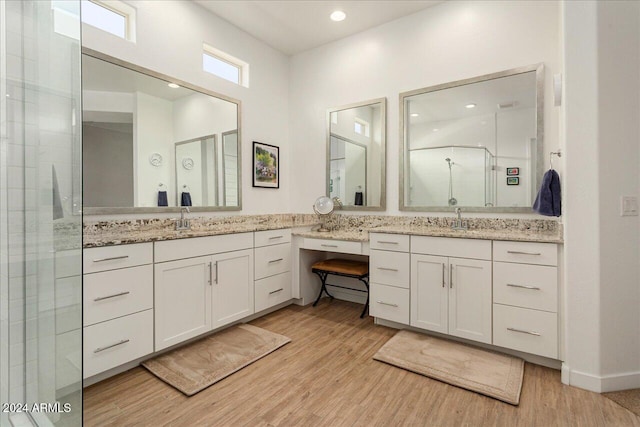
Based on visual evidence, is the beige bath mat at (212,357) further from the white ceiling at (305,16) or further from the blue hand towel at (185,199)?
the white ceiling at (305,16)

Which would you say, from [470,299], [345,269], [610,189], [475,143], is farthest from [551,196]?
[345,269]

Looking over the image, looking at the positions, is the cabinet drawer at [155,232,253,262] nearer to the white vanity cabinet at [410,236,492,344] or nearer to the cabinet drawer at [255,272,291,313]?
the cabinet drawer at [255,272,291,313]

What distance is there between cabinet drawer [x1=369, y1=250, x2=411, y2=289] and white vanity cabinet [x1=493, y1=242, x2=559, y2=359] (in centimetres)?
68

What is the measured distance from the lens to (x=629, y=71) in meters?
1.84

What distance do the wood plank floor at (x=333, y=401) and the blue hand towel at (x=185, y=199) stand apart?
4.52 ft

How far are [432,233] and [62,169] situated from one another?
2385 mm

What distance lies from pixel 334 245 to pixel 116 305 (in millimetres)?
1859

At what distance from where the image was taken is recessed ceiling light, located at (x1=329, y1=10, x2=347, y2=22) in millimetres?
3121

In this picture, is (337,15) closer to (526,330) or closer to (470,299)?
(470,299)

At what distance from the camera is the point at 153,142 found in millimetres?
2625

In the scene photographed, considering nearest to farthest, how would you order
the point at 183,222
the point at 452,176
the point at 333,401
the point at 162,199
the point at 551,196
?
the point at 333,401, the point at 551,196, the point at 162,199, the point at 183,222, the point at 452,176

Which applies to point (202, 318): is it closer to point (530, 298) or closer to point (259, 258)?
point (259, 258)

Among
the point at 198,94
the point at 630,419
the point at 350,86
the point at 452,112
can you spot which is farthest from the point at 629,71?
the point at 198,94

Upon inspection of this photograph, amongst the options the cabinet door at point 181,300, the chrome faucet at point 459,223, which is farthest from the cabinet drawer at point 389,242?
the cabinet door at point 181,300
